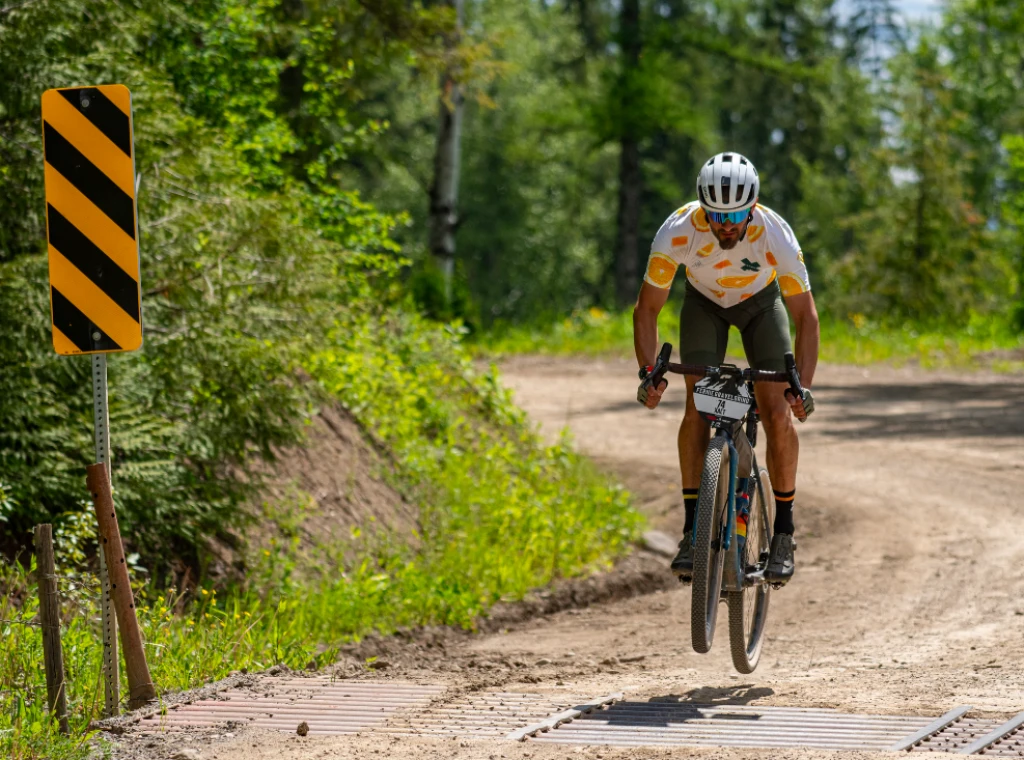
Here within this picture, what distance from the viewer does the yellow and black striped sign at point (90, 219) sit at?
6.15 meters

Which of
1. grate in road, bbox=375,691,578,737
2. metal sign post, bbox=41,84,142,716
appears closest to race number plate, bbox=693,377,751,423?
grate in road, bbox=375,691,578,737

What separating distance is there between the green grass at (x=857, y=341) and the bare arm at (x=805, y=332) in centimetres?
1556

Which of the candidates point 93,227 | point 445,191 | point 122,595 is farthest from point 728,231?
point 445,191

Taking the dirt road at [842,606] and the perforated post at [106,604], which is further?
the dirt road at [842,606]

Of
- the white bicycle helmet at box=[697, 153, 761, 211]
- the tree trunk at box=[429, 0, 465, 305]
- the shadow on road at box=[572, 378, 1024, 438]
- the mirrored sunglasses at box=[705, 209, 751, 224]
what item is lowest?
the shadow on road at box=[572, 378, 1024, 438]

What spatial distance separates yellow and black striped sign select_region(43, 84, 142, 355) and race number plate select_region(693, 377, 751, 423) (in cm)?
283

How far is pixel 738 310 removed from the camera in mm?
7215

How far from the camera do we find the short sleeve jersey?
696cm

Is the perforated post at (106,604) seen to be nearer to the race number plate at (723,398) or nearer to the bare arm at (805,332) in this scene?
the race number plate at (723,398)

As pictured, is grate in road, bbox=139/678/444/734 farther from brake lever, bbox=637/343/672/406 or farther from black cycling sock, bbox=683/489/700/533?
brake lever, bbox=637/343/672/406

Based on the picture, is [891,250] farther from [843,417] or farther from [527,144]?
[527,144]

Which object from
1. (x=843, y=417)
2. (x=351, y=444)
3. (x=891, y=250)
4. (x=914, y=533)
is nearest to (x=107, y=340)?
(x=351, y=444)

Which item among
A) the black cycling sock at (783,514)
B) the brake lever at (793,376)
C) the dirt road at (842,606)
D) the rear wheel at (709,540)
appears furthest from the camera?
the black cycling sock at (783,514)

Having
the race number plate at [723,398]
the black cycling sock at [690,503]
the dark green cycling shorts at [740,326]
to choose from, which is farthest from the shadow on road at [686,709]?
the dark green cycling shorts at [740,326]
